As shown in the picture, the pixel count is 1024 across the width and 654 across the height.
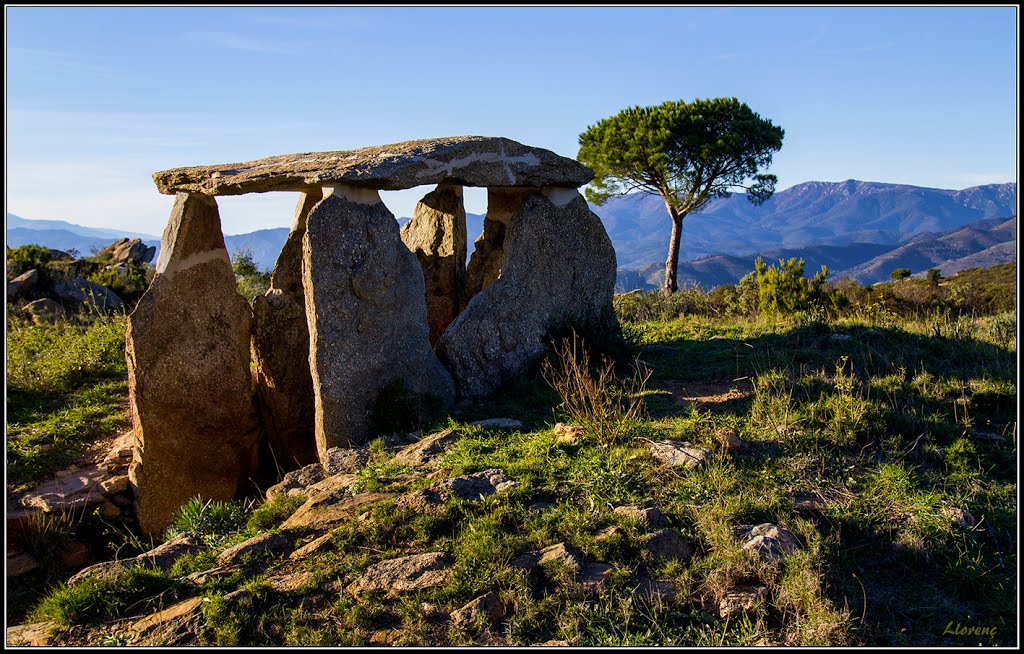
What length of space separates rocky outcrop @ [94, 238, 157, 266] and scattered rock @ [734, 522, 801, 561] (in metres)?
23.0

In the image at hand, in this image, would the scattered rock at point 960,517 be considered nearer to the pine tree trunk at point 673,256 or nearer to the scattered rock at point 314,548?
the scattered rock at point 314,548

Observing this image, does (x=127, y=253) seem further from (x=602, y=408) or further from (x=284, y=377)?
(x=602, y=408)

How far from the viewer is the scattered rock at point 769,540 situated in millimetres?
5321

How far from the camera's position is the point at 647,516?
5.74m

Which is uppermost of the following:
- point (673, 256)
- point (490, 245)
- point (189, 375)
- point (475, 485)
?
point (490, 245)

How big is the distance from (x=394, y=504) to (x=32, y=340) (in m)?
10.1

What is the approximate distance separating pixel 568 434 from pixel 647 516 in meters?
1.65

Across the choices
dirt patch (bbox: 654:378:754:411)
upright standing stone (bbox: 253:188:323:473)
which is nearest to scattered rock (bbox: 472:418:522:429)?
dirt patch (bbox: 654:378:754:411)

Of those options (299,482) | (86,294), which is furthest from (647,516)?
(86,294)

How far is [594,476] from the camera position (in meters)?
6.46

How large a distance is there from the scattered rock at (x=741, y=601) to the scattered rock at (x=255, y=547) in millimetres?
3232

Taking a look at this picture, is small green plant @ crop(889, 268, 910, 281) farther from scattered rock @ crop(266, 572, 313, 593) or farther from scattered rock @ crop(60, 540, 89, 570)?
scattered rock @ crop(266, 572, 313, 593)

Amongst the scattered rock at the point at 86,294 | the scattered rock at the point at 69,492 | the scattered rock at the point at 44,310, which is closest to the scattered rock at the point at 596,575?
the scattered rock at the point at 69,492

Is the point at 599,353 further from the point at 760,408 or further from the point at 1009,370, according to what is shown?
the point at 1009,370
